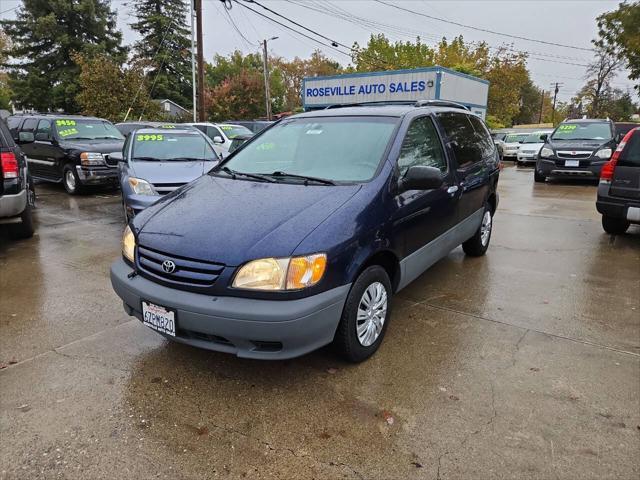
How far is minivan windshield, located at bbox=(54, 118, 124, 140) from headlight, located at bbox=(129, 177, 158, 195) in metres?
5.03

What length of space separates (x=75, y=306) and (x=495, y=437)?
3595 mm

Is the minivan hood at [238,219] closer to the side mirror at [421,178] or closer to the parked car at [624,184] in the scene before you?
the side mirror at [421,178]

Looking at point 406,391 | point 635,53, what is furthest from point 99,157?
point 635,53

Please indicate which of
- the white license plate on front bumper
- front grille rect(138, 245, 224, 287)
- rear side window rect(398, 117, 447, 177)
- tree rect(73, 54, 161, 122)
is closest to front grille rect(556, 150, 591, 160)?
the white license plate on front bumper

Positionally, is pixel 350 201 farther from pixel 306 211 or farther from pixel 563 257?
pixel 563 257

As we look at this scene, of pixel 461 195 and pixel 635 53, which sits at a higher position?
pixel 635 53

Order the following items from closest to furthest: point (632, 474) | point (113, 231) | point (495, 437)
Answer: point (632, 474) < point (495, 437) < point (113, 231)

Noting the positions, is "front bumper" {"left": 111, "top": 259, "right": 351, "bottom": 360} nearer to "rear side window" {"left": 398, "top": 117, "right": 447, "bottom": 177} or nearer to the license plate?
the license plate

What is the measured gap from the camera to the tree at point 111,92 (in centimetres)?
2314

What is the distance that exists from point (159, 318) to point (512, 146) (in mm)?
21737

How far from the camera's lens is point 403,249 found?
3510mm

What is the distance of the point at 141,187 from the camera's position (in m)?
6.47

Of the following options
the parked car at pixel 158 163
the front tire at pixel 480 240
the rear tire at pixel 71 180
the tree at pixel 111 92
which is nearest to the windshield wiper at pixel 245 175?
the parked car at pixel 158 163

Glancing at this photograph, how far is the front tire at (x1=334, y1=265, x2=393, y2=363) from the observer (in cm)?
295
